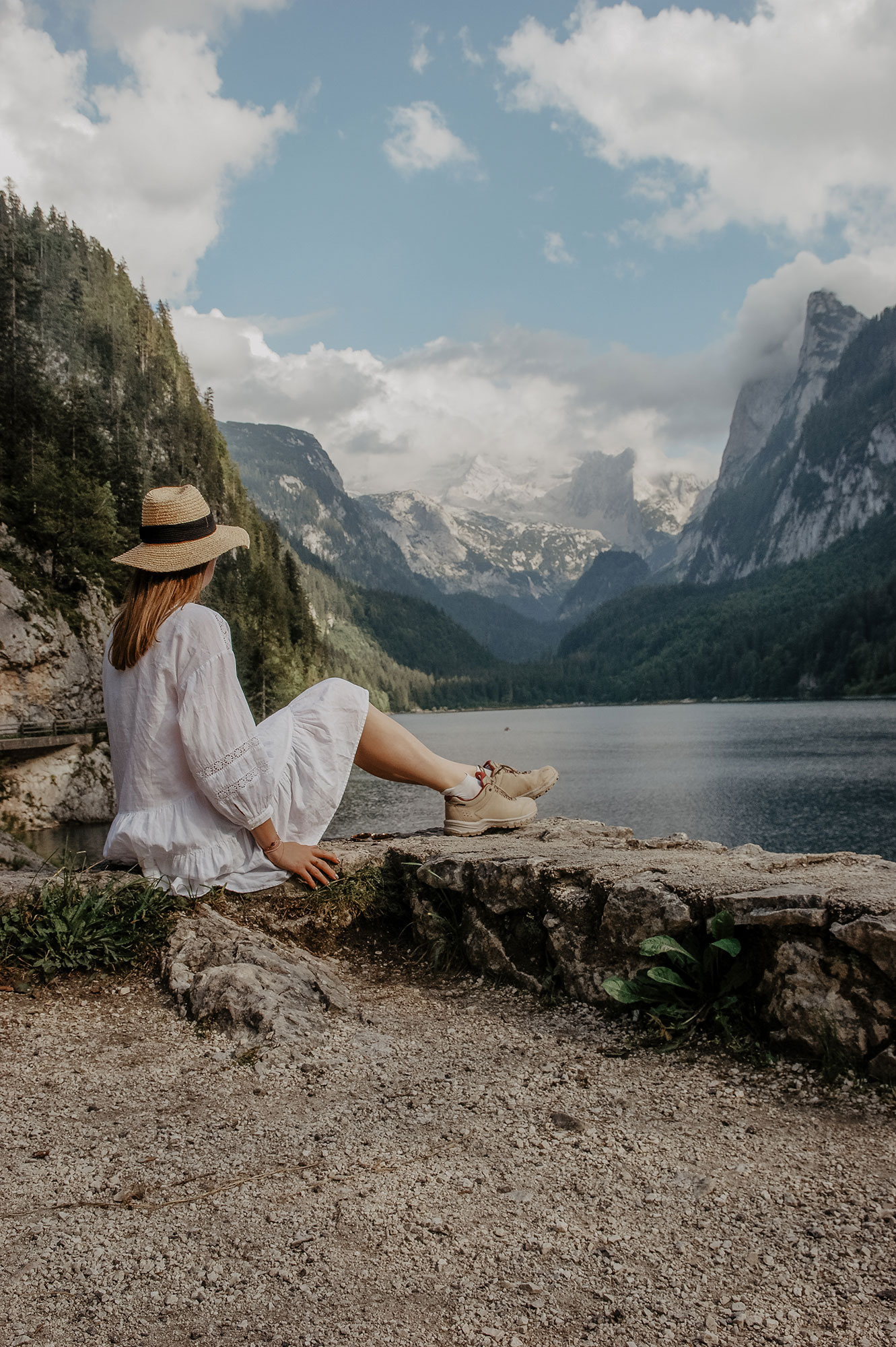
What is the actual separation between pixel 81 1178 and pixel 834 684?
16014 centimetres

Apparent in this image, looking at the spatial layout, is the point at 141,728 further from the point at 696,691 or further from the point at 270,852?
the point at 696,691

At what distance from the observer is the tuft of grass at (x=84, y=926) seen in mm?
4648

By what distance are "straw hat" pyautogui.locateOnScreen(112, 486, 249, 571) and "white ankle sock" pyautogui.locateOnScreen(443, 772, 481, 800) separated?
2284mm

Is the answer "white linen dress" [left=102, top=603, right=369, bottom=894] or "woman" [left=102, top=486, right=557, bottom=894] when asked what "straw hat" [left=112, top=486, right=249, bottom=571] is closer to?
"woman" [left=102, top=486, right=557, bottom=894]

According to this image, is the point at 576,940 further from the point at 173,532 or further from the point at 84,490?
the point at 84,490

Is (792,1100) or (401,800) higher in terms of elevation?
(792,1100)

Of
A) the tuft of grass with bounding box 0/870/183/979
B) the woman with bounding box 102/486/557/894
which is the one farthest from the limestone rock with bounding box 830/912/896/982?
the tuft of grass with bounding box 0/870/183/979

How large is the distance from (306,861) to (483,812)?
1572mm

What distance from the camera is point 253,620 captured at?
247 ft

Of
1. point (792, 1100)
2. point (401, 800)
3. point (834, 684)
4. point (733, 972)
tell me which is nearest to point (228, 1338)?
point (792, 1100)

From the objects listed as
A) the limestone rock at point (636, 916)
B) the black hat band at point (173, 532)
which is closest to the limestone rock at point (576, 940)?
the limestone rock at point (636, 916)

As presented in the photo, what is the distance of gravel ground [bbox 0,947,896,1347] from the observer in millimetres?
2307

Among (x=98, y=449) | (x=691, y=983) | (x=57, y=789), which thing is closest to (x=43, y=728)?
(x=57, y=789)

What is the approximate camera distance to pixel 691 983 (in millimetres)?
4090
